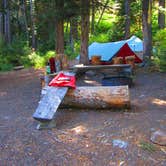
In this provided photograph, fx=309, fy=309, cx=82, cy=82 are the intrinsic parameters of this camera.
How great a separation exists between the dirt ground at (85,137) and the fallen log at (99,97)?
0.13 m

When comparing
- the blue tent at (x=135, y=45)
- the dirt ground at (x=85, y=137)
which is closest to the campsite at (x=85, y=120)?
the dirt ground at (x=85, y=137)

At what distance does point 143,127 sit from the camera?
4875mm

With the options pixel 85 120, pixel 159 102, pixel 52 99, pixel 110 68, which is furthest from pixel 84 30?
pixel 85 120

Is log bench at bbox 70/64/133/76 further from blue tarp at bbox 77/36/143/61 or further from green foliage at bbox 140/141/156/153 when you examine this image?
green foliage at bbox 140/141/156/153

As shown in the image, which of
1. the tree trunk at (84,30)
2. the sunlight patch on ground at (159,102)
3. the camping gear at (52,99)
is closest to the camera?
the camping gear at (52,99)

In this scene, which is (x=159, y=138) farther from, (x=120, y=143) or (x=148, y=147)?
(x=120, y=143)

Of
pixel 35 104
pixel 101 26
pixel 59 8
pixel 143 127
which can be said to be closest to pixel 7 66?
pixel 59 8

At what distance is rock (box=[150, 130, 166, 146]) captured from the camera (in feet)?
14.1

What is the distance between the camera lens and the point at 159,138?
4.35m

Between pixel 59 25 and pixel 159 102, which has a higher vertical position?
pixel 59 25

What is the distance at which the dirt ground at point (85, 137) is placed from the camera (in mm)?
3971

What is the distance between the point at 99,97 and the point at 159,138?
5.37ft

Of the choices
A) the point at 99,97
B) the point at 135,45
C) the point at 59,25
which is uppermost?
the point at 59,25

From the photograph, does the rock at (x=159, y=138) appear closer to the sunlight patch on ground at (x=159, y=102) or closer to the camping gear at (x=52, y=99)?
the camping gear at (x=52, y=99)
